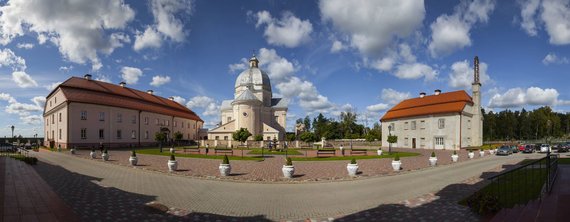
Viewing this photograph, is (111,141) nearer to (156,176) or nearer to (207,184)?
(156,176)

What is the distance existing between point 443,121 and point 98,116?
49.6 meters

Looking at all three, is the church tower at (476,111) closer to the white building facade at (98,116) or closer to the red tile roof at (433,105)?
the red tile roof at (433,105)

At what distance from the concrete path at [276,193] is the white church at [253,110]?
139 feet

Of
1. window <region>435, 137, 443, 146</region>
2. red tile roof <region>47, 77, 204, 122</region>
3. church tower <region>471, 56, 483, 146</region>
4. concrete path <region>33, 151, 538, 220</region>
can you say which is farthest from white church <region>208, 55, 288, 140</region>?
concrete path <region>33, 151, 538, 220</region>

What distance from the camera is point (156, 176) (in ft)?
48.7

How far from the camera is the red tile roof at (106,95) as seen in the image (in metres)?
38.8

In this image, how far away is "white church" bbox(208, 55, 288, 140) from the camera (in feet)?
188

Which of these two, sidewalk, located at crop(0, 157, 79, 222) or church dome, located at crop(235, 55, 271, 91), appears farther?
church dome, located at crop(235, 55, 271, 91)

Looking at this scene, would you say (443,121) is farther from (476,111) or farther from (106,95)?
(106,95)

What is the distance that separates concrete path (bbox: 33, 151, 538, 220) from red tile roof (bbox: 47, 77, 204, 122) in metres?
30.4

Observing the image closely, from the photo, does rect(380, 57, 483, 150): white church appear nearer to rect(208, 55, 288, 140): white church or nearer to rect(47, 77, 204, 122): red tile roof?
rect(208, 55, 288, 140): white church

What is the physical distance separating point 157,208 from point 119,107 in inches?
1622

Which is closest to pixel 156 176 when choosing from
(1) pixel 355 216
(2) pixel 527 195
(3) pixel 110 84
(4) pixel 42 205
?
(4) pixel 42 205

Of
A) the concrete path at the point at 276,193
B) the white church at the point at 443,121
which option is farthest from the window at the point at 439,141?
the concrete path at the point at 276,193
